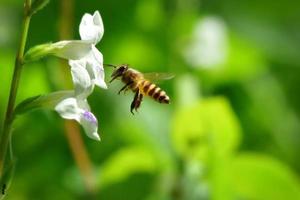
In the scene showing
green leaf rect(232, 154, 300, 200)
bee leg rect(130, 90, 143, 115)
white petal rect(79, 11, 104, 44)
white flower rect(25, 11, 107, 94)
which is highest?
white petal rect(79, 11, 104, 44)

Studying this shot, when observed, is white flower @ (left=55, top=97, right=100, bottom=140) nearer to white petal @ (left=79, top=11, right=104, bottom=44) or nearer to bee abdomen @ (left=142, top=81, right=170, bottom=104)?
white petal @ (left=79, top=11, right=104, bottom=44)

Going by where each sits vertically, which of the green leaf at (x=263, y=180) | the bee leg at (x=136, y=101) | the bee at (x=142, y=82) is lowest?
the green leaf at (x=263, y=180)

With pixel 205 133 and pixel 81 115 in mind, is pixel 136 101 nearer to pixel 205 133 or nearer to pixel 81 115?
pixel 81 115

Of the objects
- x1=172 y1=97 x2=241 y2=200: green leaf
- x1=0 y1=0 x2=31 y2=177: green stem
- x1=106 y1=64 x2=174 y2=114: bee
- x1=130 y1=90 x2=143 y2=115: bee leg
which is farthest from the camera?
x1=172 y1=97 x2=241 y2=200: green leaf

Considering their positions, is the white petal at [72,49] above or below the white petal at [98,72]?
above

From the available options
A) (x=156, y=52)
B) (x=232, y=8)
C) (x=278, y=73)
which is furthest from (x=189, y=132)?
(x=232, y=8)

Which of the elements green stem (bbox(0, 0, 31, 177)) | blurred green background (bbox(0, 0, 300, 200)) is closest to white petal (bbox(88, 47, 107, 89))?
green stem (bbox(0, 0, 31, 177))

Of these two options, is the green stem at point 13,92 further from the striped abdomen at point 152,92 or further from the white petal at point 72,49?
the striped abdomen at point 152,92

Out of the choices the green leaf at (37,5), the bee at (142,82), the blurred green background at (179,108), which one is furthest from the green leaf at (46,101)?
the blurred green background at (179,108)
